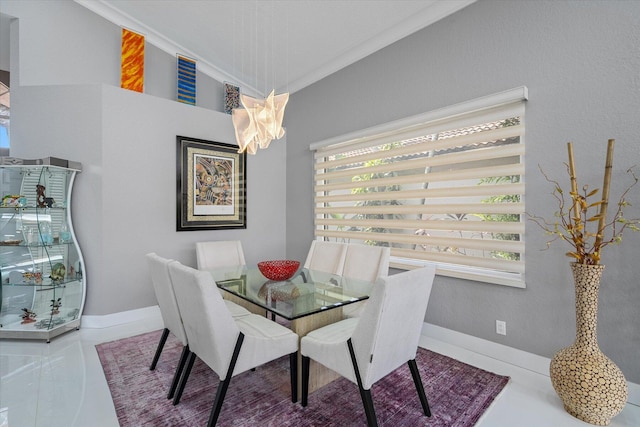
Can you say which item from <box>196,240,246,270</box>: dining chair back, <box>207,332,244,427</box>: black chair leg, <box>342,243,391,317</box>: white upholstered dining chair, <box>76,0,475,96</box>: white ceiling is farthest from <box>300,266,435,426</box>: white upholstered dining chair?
<box>76,0,475,96</box>: white ceiling

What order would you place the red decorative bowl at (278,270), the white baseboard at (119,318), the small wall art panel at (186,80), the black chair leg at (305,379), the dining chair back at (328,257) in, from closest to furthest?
the black chair leg at (305,379)
the red decorative bowl at (278,270)
the dining chair back at (328,257)
the white baseboard at (119,318)
the small wall art panel at (186,80)

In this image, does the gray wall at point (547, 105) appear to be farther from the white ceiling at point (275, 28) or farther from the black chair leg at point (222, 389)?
the black chair leg at point (222, 389)

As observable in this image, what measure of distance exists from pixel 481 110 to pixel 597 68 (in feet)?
2.48

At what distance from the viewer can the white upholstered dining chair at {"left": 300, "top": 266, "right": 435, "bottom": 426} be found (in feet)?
4.79

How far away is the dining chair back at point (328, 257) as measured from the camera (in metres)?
3.03

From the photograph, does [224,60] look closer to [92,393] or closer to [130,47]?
[130,47]

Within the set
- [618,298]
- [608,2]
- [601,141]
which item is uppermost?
[608,2]

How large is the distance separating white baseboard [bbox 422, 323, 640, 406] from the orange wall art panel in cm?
426

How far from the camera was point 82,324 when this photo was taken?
320 cm

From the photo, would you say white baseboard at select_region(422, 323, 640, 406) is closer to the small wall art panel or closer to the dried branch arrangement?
the dried branch arrangement

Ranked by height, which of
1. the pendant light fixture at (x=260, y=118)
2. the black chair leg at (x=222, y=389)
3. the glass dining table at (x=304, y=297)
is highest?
the pendant light fixture at (x=260, y=118)

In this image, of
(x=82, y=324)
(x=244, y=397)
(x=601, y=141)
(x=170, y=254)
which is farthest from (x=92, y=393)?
(x=601, y=141)

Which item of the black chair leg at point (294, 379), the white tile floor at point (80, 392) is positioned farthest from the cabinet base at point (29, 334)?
the black chair leg at point (294, 379)

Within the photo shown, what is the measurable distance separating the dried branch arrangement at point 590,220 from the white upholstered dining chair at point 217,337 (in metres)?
1.86
